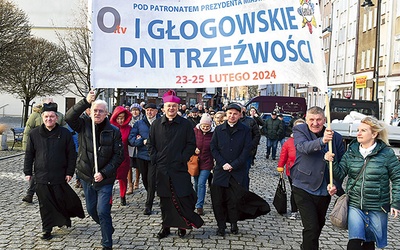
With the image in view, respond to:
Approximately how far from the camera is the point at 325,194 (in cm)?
544

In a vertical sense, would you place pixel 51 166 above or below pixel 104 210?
above

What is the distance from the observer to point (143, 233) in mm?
6875

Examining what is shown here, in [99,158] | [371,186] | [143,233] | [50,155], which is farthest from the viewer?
[143,233]

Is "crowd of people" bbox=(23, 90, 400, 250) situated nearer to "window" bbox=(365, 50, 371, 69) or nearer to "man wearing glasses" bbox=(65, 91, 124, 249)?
"man wearing glasses" bbox=(65, 91, 124, 249)

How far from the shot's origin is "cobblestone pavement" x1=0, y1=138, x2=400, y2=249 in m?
6.34

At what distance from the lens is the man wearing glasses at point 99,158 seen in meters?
5.89

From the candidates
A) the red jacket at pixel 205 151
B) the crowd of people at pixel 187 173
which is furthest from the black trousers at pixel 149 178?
the red jacket at pixel 205 151

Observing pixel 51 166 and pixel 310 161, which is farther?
pixel 51 166

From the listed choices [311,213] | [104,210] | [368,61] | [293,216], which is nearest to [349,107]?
[293,216]

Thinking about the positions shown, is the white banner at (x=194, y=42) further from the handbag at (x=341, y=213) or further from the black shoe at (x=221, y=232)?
the black shoe at (x=221, y=232)

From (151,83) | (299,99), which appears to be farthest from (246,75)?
(299,99)

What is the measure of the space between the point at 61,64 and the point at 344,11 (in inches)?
1219

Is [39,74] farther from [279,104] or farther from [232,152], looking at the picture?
[232,152]

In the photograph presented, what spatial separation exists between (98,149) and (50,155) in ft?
2.67
